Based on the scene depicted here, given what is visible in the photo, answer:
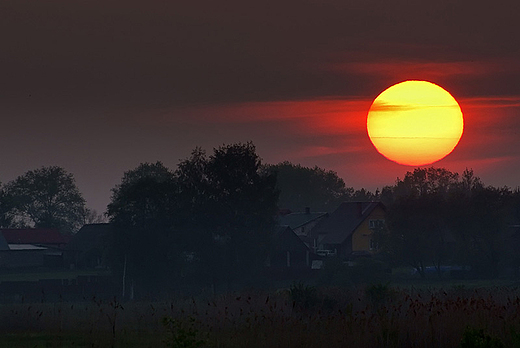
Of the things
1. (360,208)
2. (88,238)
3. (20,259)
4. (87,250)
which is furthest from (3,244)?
(360,208)

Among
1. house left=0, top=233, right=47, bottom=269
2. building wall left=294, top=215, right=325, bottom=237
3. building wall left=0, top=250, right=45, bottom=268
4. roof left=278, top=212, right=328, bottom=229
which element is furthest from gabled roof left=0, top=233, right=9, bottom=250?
building wall left=294, top=215, right=325, bottom=237

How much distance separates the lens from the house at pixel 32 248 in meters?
121

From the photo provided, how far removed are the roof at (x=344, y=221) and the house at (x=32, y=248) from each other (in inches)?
1495

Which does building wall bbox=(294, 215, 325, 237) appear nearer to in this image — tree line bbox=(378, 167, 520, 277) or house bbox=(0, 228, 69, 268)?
house bbox=(0, 228, 69, 268)

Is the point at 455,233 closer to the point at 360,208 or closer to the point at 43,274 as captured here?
the point at 360,208

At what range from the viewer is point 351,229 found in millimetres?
126000

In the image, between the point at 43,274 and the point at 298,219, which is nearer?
the point at 43,274

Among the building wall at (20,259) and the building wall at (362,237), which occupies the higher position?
the building wall at (362,237)

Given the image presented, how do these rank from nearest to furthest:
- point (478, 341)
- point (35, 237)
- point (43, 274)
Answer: point (478, 341) → point (43, 274) → point (35, 237)

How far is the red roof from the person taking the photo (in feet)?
455

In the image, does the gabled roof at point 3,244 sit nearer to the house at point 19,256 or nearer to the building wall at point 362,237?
the house at point 19,256

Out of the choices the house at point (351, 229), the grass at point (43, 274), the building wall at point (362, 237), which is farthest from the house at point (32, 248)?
the building wall at point (362, 237)

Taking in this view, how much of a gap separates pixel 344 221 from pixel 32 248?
44834 millimetres

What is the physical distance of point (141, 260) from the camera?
250 feet
